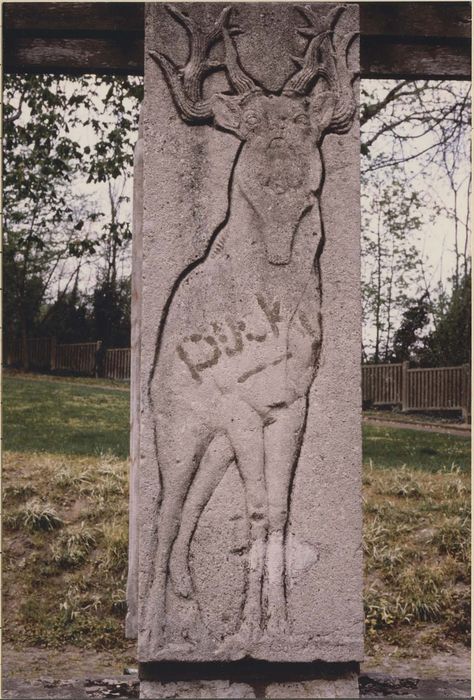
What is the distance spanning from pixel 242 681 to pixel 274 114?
2444mm

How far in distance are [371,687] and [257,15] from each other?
319 centimetres

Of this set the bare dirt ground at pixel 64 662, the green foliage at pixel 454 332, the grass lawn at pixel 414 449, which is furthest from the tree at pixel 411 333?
the bare dirt ground at pixel 64 662

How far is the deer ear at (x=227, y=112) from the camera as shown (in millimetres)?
3746

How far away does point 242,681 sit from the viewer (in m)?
3.62

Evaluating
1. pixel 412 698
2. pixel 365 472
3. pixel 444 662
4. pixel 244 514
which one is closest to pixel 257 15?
pixel 244 514

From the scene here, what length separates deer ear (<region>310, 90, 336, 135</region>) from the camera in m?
3.79

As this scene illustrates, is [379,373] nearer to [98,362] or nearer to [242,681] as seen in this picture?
[98,362]

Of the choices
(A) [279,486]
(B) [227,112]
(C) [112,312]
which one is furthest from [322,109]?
(C) [112,312]

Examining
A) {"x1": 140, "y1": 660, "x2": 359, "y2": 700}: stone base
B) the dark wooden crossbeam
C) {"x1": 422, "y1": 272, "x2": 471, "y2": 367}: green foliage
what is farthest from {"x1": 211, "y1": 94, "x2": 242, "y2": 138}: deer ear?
{"x1": 422, "y1": 272, "x2": 471, "y2": 367}: green foliage

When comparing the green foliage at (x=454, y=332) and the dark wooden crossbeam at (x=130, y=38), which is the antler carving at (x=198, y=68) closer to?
the dark wooden crossbeam at (x=130, y=38)

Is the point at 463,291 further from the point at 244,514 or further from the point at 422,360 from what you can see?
the point at 244,514

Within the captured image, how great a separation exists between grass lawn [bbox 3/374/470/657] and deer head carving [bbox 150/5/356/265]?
367 cm

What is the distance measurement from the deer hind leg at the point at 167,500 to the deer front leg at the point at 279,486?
31 centimetres

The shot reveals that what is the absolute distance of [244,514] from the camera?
362 centimetres
